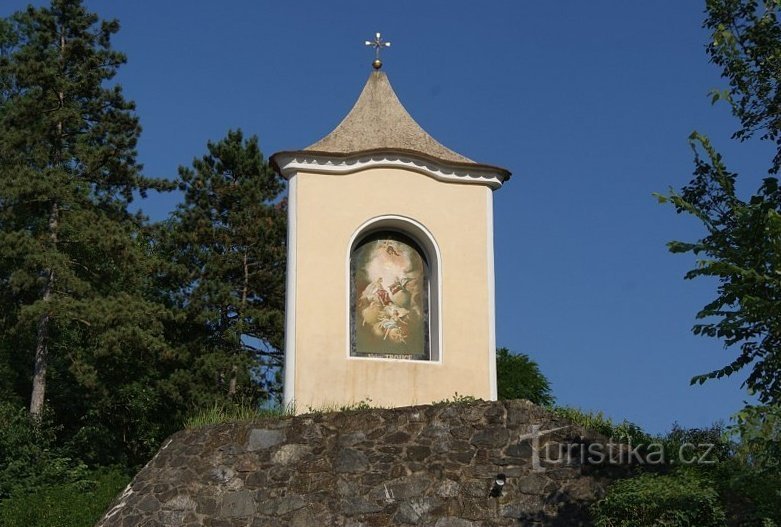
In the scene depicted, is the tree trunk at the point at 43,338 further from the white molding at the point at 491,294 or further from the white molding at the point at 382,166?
the white molding at the point at 491,294

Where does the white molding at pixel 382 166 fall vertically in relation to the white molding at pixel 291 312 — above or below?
above

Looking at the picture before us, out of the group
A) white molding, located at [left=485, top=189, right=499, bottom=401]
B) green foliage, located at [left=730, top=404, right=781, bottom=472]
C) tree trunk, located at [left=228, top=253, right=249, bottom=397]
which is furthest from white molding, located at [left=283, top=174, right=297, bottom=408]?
green foliage, located at [left=730, top=404, right=781, bottom=472]

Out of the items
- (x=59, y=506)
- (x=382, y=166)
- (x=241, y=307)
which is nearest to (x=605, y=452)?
(x=382, y=166)

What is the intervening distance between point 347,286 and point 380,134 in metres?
2.77

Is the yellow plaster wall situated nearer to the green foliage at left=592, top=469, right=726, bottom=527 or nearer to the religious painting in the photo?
the religious painting

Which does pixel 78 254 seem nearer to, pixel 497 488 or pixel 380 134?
pixel 380 134

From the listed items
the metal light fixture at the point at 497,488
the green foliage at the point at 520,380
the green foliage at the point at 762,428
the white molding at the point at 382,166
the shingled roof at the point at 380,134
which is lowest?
the metal light fixture at the point at 497,488

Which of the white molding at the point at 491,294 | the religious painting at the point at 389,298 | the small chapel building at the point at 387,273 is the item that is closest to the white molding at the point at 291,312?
the small chapel building at the point at 387,273

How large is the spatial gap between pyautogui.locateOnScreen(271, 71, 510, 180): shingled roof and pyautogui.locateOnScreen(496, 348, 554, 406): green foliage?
5.96 m

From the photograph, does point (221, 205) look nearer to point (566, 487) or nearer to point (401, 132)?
point (401, 132)

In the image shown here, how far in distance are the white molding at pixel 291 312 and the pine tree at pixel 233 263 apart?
713cm

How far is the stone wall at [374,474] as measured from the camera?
12891 millimetres

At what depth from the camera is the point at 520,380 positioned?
2291 centimetres

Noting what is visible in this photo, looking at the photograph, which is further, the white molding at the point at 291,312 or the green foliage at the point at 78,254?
the green foliage at the point at 78,254
